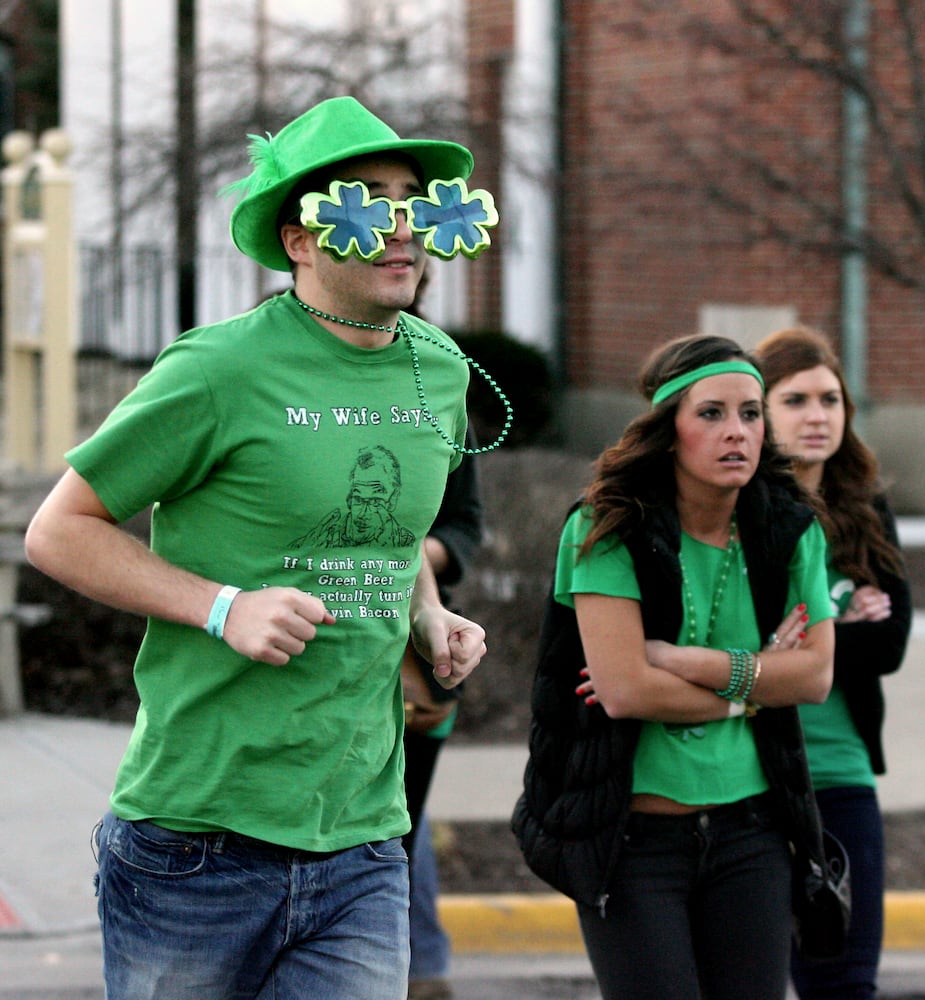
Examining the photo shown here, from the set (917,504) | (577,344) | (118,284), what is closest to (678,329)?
(577,344)

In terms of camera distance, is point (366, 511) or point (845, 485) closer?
point (366, 511)

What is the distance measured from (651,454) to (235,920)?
1362 mm

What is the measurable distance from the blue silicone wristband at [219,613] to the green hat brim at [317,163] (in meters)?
0.63

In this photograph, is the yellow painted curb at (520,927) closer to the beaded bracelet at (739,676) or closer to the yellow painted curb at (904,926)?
the yellow painted curb at (904,926)

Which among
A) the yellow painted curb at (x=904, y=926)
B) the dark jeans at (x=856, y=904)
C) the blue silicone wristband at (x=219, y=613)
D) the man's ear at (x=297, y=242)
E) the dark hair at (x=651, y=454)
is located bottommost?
the yellow painted curb at (x=904, y=926)

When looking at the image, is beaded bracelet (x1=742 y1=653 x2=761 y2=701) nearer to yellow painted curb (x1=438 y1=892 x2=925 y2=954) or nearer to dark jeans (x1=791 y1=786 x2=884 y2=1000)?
dark jeans (x1=791 y1=786 x2=884 y2=1000)

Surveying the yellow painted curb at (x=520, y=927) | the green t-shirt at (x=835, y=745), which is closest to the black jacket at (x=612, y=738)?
the green t-shirt at (x=835, y=745)

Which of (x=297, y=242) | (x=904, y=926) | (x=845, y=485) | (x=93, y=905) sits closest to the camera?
(x=297, y=242)

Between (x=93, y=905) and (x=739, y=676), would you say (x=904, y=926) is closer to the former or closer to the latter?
(x=93, y=905)

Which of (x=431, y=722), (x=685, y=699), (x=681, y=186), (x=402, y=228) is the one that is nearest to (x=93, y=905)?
(x=431, y=722)

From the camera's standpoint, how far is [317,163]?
9.07 ft

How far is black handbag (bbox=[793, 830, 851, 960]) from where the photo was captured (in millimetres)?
3615

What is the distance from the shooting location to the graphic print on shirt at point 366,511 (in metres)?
2.74

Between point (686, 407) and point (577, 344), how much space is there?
12.3m
